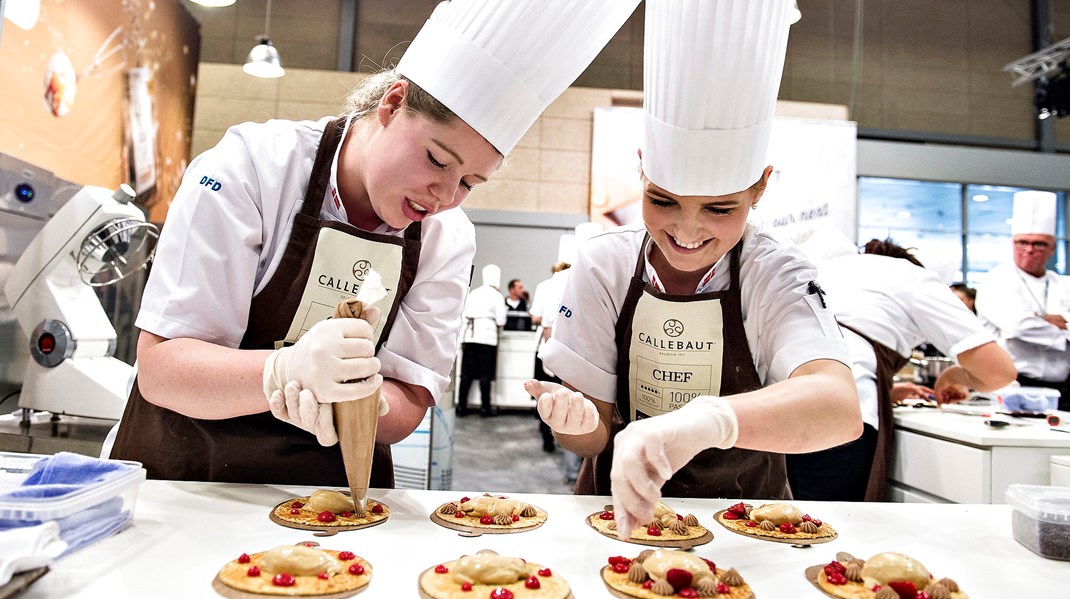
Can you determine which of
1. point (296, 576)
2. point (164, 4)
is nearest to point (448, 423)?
point (296, 576)

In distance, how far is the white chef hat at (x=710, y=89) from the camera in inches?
49.7

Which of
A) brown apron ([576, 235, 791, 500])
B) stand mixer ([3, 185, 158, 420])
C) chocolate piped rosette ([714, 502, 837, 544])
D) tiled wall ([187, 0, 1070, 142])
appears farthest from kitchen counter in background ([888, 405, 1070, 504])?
tiled wall ([187, 0, 1070, 142])

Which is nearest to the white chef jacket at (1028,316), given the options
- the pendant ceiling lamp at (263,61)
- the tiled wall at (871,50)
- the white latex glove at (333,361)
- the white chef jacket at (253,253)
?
the white chef jacket at (253,253)

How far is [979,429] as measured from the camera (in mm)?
2410

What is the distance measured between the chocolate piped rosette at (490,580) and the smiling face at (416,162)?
0.69 m

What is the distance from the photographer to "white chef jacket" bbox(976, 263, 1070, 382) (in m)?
4.32

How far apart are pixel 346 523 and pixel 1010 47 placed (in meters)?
11.4

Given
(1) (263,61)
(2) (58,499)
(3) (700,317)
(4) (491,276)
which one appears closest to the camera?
(2) (58,499)

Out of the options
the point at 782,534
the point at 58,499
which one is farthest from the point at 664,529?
the point at 58,499

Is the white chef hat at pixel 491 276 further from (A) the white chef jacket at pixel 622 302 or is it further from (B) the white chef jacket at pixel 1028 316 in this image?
(A) the white chef jacket at pixel 622 302

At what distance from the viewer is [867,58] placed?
921cm

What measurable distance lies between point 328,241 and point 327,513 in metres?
0.56

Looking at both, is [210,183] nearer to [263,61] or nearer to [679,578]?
[679,578]

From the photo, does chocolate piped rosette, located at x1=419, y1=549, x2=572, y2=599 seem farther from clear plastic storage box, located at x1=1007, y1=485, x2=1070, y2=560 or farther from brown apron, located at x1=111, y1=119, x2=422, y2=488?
clear plastic storage box, located at x1=1007, y1=485, x2=1070, y2=560
